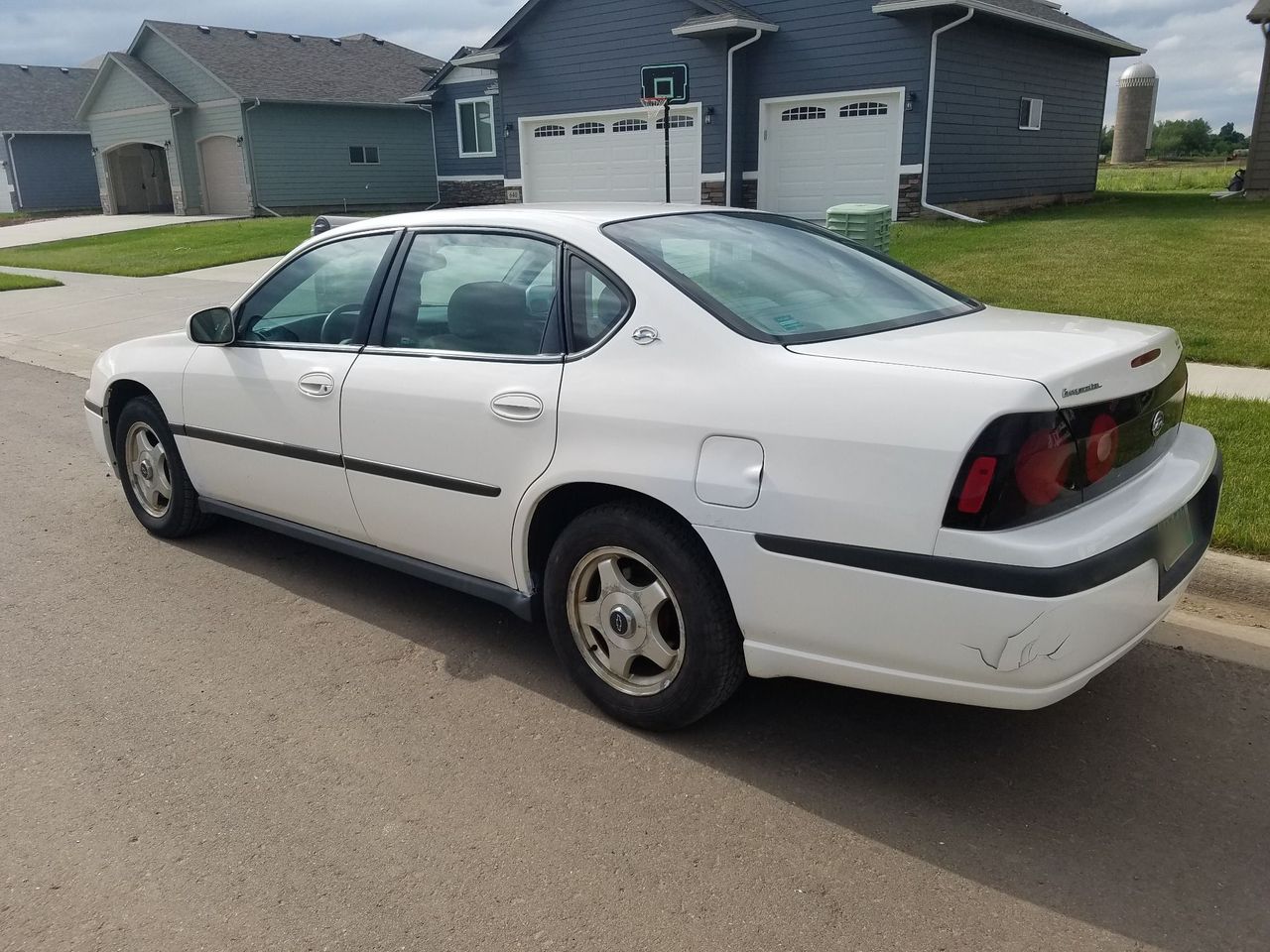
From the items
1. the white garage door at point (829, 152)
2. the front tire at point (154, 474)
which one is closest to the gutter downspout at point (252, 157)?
the white garage door at point (829, 152)

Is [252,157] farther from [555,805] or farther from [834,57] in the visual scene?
[555,805]

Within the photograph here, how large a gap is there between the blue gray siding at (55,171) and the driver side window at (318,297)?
137 ft

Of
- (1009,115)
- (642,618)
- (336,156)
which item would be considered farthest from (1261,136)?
(336,156)

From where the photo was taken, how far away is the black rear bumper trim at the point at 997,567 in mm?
2584

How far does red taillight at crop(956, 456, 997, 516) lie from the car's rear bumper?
0.11 m

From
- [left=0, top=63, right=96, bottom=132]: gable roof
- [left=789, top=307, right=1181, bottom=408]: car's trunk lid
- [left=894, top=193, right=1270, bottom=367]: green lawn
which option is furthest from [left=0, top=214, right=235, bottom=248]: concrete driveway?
[left=789, top=307, right=1181, bottom=408]: car's trunk lid

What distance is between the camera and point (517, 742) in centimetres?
341

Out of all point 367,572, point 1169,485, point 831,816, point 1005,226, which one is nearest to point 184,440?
point 367,572

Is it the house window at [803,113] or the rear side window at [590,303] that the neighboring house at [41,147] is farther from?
the rear side window at [590,303]

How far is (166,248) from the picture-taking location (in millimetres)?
21781

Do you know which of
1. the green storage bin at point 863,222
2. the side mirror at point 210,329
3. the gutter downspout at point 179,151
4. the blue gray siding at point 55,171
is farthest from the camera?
the blue gray siding at point 55,171

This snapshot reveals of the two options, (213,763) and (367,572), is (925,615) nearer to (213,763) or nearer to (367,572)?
(213,763)

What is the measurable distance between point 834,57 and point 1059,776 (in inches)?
682

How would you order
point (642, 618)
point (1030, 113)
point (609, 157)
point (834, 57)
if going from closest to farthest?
point (642, 618)
point (834, 57)
point (1030, 113)
point (609, 157)
